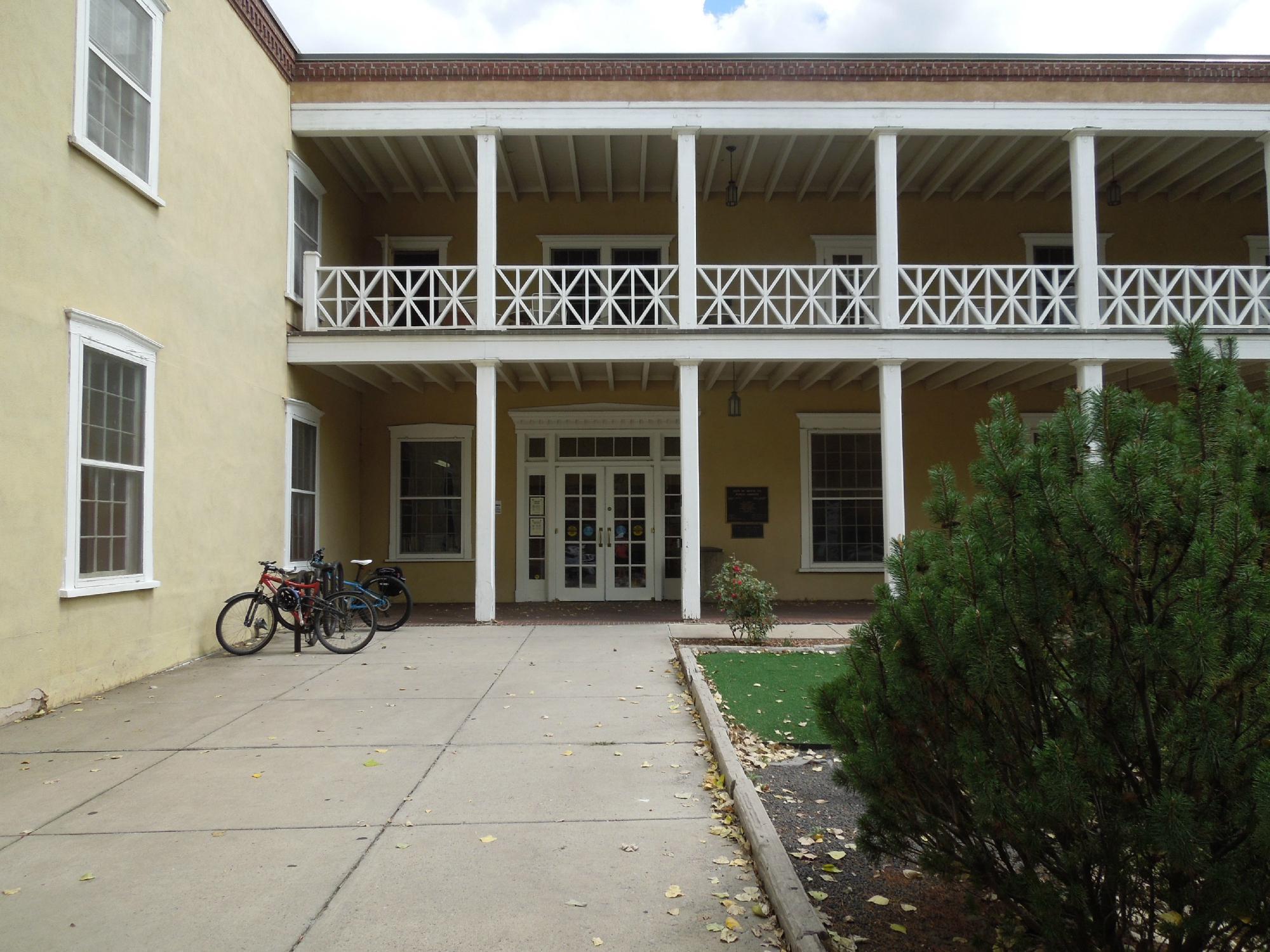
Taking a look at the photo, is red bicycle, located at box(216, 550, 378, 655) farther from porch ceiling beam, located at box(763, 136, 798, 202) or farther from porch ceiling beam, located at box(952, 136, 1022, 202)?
porch ceiling beam, located at box(952, 136, 1022, 202)

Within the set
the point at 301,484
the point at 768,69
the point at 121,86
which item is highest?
the point at 768,69

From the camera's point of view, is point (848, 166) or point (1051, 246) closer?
point (848, 166)

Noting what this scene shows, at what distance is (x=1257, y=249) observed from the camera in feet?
48.5

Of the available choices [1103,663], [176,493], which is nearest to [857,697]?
[1103,663]

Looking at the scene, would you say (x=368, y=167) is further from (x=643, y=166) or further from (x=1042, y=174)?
(x=1042, y=174)

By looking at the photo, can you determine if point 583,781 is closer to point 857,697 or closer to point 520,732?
point 520,732

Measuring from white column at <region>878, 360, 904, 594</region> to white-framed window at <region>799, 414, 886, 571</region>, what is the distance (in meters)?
3.18

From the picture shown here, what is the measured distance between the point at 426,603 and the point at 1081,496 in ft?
43.0

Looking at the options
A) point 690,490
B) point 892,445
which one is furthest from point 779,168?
point 690,490

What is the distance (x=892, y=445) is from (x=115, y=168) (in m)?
9.01

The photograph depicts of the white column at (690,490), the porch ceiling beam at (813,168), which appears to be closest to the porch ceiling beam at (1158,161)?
the porch ceiling beam at (813,168)

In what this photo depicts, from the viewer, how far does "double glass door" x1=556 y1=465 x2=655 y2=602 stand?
1477cm

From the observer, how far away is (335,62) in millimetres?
11602

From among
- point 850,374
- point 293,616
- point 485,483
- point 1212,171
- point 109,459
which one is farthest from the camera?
point 1212,171
